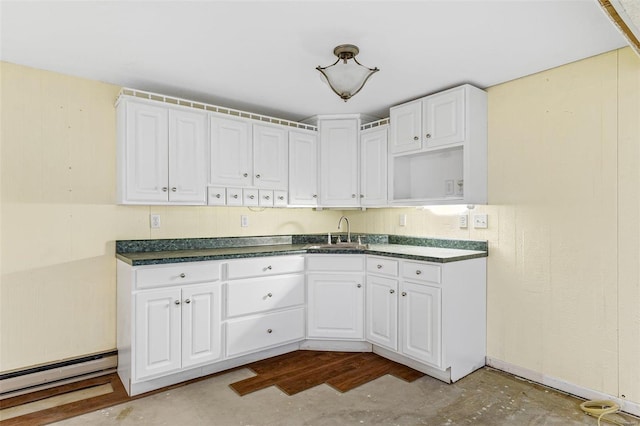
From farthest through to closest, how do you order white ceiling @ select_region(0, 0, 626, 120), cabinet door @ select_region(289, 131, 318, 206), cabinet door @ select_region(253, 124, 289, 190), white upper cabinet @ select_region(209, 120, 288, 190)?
cabinet door @ select_region(289, 131, 318, 206) → cabinet door @ select_region(253, 124, 289, 190) → white upper cabinet @ select_region(209, 120, 288, 190) → white ceiling @ select_region(0, 0, 626, 120)

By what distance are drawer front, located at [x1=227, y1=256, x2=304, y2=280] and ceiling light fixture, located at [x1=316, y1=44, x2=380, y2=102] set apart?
148 cm

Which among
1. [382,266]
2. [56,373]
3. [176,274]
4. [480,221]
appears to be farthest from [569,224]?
[56,373]

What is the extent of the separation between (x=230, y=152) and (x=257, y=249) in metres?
0.88

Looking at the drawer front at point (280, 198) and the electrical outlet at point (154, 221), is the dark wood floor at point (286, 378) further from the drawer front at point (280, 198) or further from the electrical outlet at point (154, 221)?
the drawer front at point (280, 198)

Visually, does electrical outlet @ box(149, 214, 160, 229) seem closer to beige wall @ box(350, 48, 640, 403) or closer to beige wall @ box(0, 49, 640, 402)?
beige wall @ box(0, 49, 640, 402)

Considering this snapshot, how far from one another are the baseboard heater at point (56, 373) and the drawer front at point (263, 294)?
0.99m

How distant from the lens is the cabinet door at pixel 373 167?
3.51m

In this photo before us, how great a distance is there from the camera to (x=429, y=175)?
11.4 ft

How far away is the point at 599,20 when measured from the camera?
1982 millimetres

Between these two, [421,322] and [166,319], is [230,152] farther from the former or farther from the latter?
[421,322]

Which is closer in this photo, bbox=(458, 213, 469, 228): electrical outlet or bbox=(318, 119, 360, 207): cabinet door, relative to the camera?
bbox=(458, 213, 469, 228): electrical outlet

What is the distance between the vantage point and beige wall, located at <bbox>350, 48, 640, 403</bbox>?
228 centimetres

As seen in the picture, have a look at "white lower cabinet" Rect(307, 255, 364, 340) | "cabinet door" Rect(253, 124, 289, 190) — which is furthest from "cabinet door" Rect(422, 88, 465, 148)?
"cabinet door" Rect(253, 124, 289, 190)

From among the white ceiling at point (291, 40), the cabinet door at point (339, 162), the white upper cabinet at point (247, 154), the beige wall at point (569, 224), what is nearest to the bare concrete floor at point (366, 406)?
the beige wall at point (569, 224)
